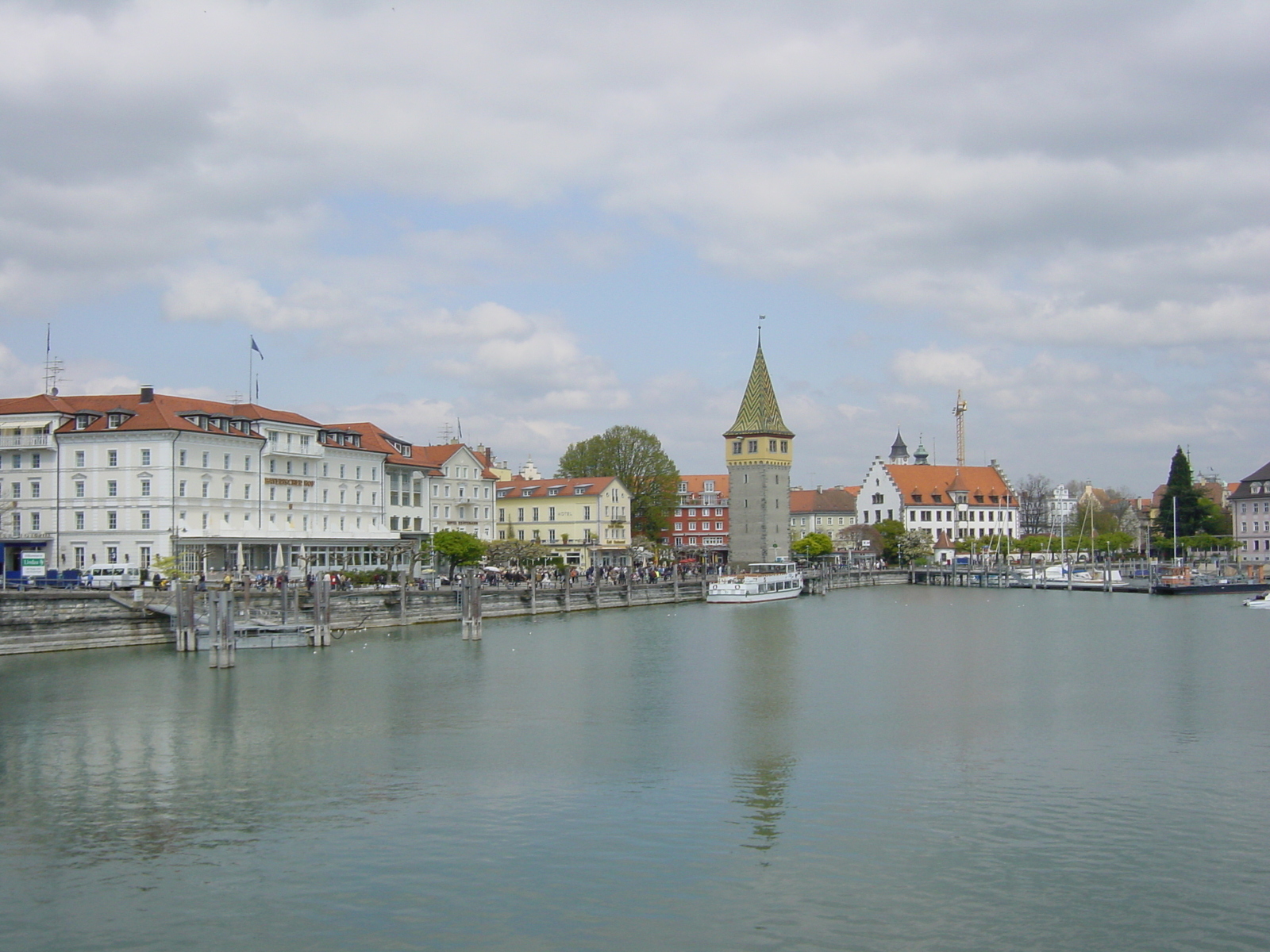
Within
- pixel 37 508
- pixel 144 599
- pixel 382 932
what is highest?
pixel 37 508

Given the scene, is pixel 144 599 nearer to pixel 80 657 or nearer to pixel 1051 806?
pixel 80 657

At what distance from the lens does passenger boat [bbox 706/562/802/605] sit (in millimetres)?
84625

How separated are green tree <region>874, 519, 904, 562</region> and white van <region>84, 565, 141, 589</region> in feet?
292

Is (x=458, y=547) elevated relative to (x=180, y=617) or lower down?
elevated

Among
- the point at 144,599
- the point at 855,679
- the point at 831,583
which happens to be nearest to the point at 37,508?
the point at 144,599

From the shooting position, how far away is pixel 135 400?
66125 millimetres

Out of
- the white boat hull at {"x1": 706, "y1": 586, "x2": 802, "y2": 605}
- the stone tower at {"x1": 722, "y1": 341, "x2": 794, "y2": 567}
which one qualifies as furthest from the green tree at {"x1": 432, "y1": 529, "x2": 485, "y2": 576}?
the stone tower at {"x1": 722, "y1": 341, "x2": 794, "y2": 567}

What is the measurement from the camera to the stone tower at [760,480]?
110 metres

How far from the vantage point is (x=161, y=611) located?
49.0 metres

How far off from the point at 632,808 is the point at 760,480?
294 ft

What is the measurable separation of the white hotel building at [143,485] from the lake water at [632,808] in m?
20.0

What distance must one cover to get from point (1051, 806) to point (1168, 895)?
4.64 meters

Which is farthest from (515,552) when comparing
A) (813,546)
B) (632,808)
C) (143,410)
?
(632,808)

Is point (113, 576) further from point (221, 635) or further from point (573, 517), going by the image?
point (573, 517)
